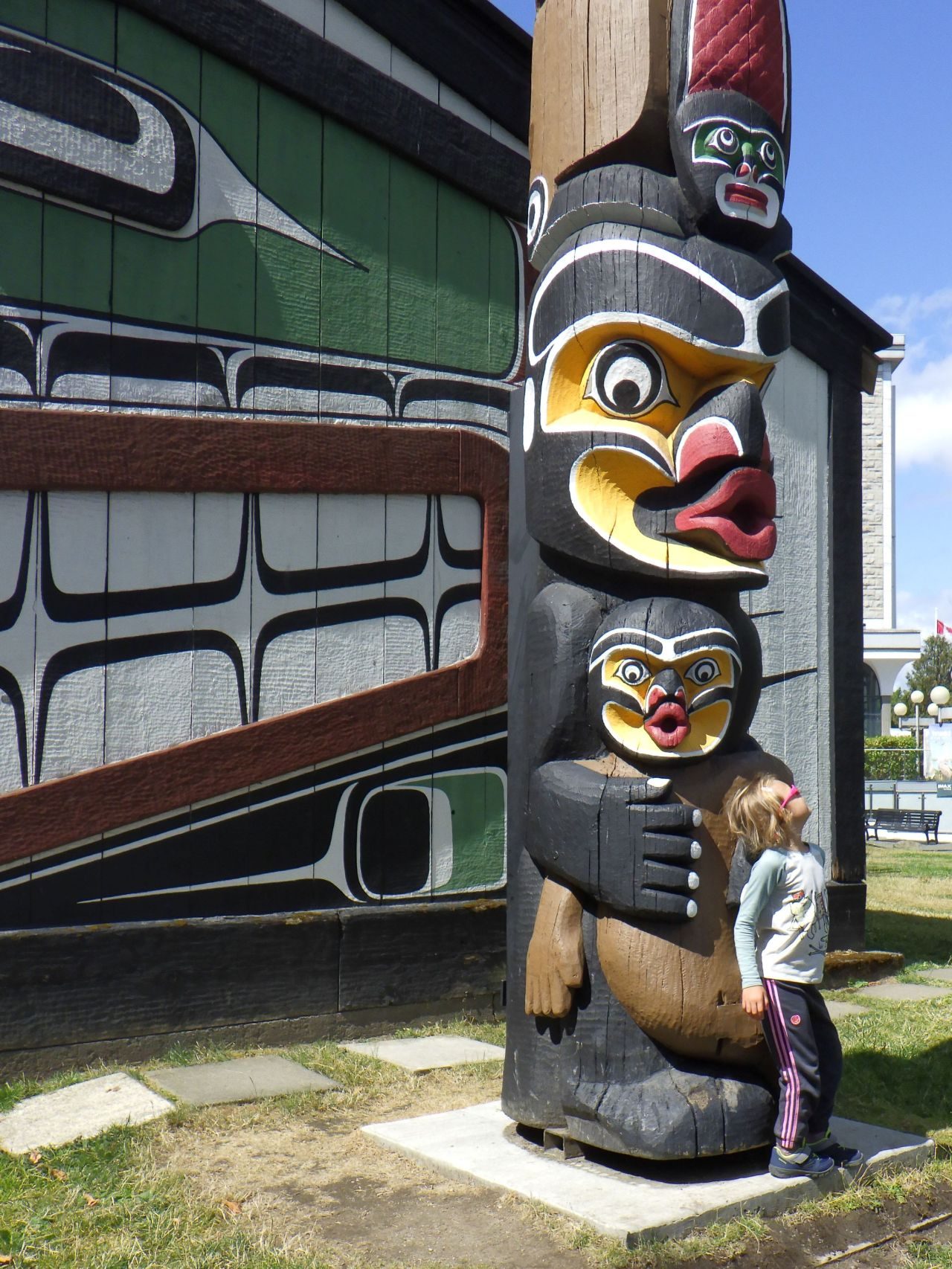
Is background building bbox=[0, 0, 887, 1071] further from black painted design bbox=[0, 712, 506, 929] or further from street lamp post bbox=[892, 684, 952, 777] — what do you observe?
street lamp post bbox=[892, 684, 952, 777]

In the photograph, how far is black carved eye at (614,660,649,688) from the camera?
415 centimetres

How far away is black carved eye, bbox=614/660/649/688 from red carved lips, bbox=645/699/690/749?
0.11 m

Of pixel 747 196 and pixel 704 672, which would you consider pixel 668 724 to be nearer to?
pixel 704 672

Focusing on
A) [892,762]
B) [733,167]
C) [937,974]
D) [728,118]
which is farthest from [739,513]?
[892,762]

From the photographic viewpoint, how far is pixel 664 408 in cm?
424

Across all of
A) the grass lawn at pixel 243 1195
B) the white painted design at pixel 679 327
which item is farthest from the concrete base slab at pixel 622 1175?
the white painted design at pixel 679 327

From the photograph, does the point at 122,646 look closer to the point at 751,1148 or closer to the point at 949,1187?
the point at 751,1148

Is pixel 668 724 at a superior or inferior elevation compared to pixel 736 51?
inferior

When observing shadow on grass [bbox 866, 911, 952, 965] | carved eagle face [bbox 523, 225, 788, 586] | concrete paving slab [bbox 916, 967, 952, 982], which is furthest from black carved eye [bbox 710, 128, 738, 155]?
shadow on grass [bbox 866, 911, 952, 965]

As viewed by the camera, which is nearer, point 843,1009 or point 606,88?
point 606,88

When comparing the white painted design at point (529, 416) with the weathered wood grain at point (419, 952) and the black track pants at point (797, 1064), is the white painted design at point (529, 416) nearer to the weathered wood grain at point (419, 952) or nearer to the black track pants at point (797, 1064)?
the black track pants at point (797, 1064)

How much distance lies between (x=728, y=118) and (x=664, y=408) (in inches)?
41.0

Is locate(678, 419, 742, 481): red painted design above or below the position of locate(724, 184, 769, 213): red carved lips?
below

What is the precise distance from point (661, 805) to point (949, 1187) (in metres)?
1.68
